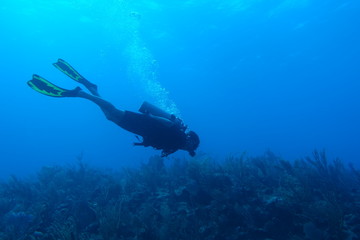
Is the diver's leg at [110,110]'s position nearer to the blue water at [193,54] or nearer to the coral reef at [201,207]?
Answer: the coral reef at [201,207]

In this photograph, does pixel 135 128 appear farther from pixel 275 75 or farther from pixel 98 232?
pixel 275 75

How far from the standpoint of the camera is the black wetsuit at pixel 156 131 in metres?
6.36

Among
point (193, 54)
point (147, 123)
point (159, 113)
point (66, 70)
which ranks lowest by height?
point (147, 123)

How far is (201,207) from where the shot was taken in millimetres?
7281

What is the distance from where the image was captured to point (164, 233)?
248 inches

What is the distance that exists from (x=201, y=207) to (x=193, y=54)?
31776mm

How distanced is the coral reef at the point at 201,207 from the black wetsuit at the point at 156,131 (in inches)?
67.9

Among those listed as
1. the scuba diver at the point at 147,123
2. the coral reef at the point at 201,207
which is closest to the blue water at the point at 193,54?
the coral reef at the point at 201,207

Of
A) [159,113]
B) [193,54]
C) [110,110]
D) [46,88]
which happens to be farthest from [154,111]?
[193,54]

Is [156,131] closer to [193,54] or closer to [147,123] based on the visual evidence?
[147,123]

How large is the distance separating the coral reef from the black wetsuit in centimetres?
172

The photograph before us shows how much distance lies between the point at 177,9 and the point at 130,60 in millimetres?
17775

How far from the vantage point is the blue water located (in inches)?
1102

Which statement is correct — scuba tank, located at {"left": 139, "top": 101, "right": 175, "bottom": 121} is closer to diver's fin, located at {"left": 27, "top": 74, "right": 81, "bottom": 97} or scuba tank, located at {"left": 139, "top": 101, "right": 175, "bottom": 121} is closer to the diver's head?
the diver's head
